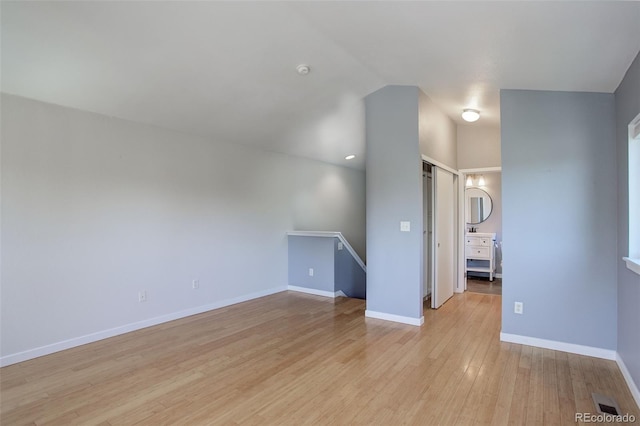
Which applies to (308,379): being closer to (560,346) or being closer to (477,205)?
(560,346)

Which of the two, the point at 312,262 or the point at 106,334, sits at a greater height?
the point at 312,262

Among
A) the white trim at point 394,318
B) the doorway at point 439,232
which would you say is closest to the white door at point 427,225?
the doorway at point 439,232

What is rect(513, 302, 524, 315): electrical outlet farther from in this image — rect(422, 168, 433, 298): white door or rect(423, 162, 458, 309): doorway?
rect(422, 168, 433, 298): white door

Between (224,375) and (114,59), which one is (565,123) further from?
(114,59)

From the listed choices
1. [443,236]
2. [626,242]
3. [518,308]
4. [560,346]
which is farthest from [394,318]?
[626,242]

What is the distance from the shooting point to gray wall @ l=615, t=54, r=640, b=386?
2.39m

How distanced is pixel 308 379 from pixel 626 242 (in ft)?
9.11

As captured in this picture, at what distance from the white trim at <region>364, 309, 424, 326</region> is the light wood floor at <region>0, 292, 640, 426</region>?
0.12 m

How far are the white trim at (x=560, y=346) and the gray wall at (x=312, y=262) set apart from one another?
104 inches

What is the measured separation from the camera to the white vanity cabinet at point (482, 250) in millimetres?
6562

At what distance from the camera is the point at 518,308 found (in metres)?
3.40

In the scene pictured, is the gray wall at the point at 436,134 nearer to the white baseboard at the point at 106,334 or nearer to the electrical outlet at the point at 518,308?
the electrical outlet at the point at 518,308

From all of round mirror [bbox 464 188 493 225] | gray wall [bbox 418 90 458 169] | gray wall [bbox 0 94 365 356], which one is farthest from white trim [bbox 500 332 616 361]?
round mirror [bbox 464 188 493 225]

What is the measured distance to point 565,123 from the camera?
322 cm
